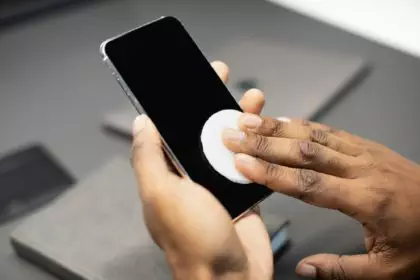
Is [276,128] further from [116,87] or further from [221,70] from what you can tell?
[116,87]

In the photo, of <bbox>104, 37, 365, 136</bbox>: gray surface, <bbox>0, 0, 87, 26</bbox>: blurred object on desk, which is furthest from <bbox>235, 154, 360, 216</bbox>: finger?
<bbox>0, 0, 87, 26</bbox>: blurred object on desk

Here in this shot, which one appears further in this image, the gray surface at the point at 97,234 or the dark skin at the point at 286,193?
the gray surface at the point at 97,234

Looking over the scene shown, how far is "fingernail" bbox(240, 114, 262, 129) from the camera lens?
555mm

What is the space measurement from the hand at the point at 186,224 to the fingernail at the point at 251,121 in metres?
0.08

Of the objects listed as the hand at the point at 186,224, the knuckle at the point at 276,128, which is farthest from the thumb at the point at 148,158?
the knuckle at the point at 276,128

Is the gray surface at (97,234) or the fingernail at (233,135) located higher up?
the fingernail at (233,135)

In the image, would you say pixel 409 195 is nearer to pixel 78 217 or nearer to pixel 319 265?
pixel 319 265

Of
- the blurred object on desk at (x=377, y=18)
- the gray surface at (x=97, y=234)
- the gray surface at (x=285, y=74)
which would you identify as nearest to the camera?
the gray surface at (x=97, y=234)

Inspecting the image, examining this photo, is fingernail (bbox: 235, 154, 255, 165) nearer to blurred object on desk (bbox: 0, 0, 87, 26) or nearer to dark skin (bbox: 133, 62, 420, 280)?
dark skin (bbox: 133, 62, 420, 280)

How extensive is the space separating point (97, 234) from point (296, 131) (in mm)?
222

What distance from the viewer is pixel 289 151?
1.77 ft

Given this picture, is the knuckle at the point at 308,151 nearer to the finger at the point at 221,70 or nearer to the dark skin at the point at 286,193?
the dark skin at the point at 286,193

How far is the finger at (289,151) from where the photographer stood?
21.1 inches

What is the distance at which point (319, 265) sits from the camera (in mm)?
577
